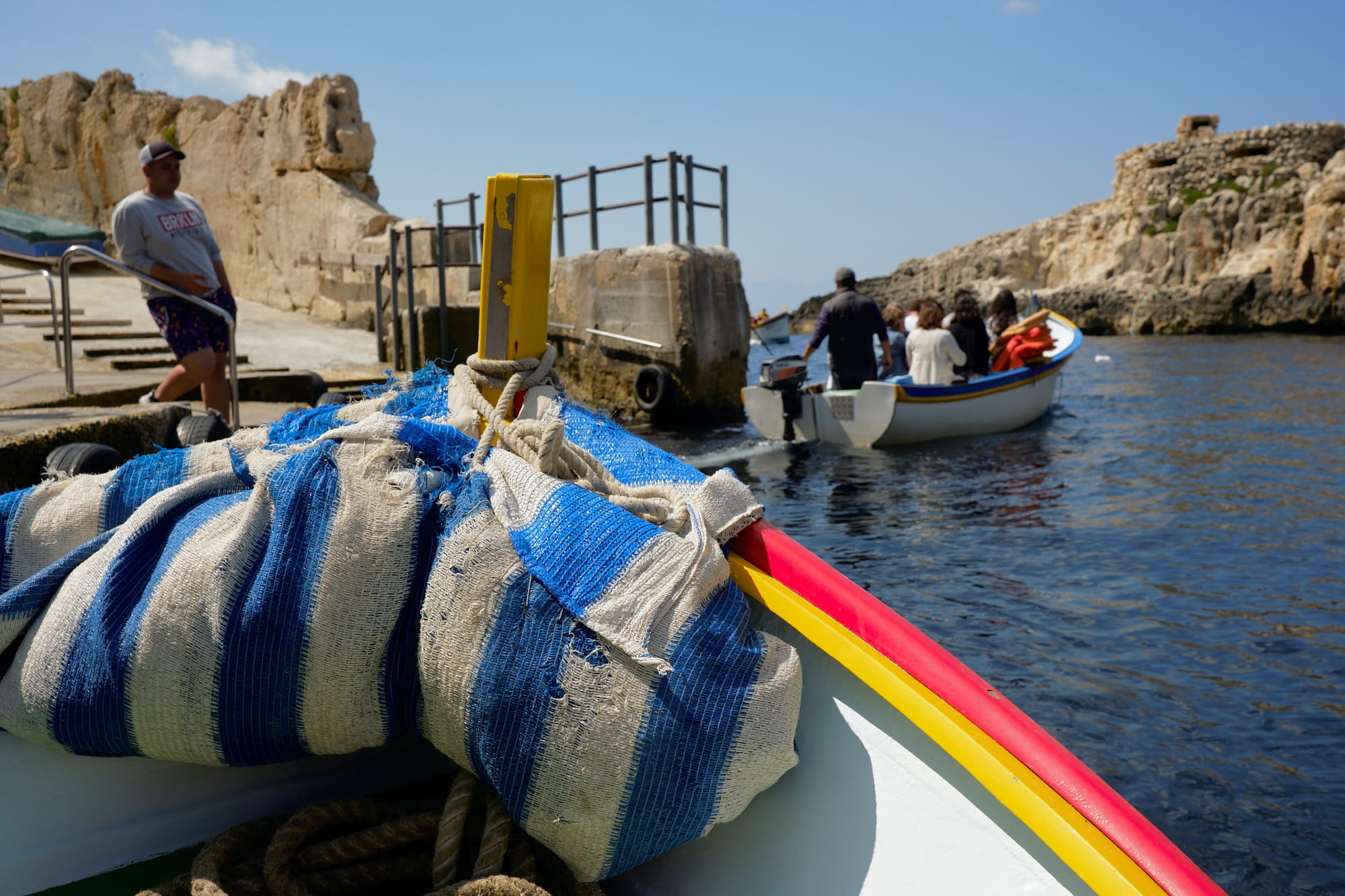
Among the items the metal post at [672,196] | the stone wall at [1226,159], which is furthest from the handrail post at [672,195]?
the stone wall at [1226,159]

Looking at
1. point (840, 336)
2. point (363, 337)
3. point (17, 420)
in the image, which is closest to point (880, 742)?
point (17, 420)

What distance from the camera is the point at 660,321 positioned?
12.9 meters

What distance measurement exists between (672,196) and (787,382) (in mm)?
3024

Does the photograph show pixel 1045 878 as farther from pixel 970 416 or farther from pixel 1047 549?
pixel 970 416

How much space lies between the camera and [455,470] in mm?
1896

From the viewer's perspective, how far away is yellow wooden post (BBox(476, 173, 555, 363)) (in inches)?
87.9

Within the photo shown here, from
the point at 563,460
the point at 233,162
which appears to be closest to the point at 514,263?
the point at 563,460

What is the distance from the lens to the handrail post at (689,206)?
12.7 m

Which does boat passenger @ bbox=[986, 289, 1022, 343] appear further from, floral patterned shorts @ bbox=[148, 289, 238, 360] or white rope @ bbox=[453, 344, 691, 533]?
white rope @ bbox=[453, 344, 691, 533]

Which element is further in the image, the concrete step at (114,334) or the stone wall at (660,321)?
the stone wall at (660,321)

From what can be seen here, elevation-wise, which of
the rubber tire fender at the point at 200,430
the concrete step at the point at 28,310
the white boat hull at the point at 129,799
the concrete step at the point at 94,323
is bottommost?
the white boat hull at the point at 129,799

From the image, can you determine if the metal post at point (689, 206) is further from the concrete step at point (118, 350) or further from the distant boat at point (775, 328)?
the distant boat at point (775, 328)

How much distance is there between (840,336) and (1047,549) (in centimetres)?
460

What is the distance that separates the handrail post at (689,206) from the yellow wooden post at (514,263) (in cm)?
1069
